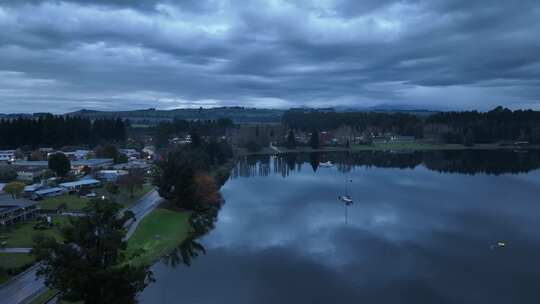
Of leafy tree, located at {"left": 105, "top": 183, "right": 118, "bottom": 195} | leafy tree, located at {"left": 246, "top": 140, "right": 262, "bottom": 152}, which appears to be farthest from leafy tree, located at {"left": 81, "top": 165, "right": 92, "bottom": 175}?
leafy tree, located at {"left": 246, "top": 140, "right": 262, "bottom": 152}

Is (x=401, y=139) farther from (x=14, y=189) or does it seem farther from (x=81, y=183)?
(x=14, y=189)

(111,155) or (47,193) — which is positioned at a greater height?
(111,155)

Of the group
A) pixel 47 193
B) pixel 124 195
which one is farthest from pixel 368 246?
pixel 47 193

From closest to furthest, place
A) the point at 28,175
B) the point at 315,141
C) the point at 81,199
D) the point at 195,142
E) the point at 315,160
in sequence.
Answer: the point at 81,199
the point at 28,175
the point at 195,142
the point at 315,160
the point at 315,141

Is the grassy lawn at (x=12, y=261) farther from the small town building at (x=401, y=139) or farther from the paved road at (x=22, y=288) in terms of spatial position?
the small town building at (x=401, y=139)

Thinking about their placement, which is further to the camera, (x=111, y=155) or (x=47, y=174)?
(x=111, y=155)

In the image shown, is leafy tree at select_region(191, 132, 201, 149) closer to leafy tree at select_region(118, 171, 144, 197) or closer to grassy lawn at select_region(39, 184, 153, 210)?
grassy lawn at select_region(39, 184, 153, 210)

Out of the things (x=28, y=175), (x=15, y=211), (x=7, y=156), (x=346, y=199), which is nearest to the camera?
(x=15, y=211)

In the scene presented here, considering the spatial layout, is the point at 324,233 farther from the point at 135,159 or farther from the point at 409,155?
the point at 409,155
